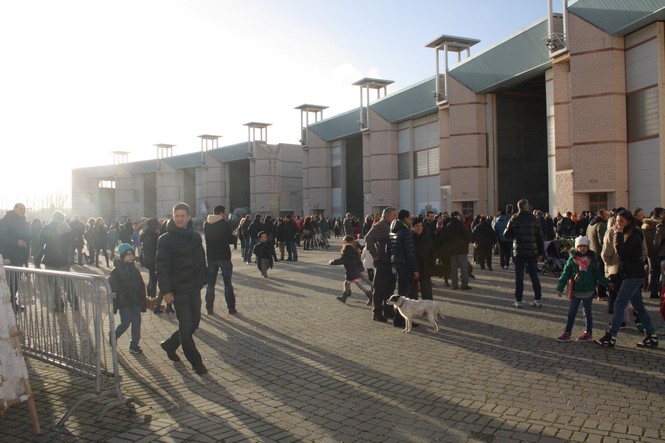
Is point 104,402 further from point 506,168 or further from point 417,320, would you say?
point 506,168

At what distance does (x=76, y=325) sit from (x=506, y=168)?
91.4 ft

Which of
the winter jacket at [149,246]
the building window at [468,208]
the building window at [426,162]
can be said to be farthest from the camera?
the building window at [426,162]

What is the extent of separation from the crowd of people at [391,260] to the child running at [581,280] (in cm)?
1

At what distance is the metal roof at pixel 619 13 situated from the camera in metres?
17.6

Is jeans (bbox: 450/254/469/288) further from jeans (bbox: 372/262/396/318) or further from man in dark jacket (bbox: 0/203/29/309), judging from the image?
man in dark jacket (bbox: 0/203/29/309)

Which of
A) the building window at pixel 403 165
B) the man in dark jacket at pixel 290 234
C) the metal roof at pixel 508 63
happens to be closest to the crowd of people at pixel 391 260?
the man in dark jacket at pixel 290 234

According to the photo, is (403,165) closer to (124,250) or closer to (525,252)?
(525,252)

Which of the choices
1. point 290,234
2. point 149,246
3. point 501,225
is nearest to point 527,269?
point 501,225

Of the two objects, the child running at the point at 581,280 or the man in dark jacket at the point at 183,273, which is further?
the child running at the point at 581,280

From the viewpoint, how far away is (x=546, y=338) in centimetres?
738

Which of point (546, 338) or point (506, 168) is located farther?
point (506, 168)

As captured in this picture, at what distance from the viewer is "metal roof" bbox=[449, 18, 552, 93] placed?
902 inches

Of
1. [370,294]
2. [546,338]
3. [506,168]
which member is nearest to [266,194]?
[506,168]

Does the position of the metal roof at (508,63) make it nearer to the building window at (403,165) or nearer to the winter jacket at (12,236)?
the building window at (403,165)
